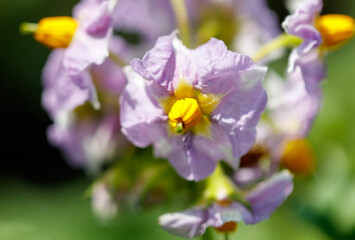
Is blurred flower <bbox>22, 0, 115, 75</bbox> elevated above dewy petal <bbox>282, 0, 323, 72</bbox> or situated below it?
above

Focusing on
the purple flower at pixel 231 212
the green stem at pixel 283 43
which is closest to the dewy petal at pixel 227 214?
the purple flower at pixel 231 212

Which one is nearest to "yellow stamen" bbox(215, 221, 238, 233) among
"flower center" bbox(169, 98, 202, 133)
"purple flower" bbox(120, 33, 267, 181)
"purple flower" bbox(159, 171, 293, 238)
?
"purple flower" bbox(159, 171, 293, 238)

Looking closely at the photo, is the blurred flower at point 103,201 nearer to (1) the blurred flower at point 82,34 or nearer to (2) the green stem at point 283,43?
(1) the blurred flower at point 82,34

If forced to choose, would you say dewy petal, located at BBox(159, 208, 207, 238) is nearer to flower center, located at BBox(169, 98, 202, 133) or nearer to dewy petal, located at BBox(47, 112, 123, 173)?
flower center, located at BBox(169, 98, 202, 133)

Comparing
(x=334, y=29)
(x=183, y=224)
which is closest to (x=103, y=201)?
(x=183, y=224)

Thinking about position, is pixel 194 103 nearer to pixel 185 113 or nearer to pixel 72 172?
pixel 185 113

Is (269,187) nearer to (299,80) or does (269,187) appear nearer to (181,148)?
(181,148)
